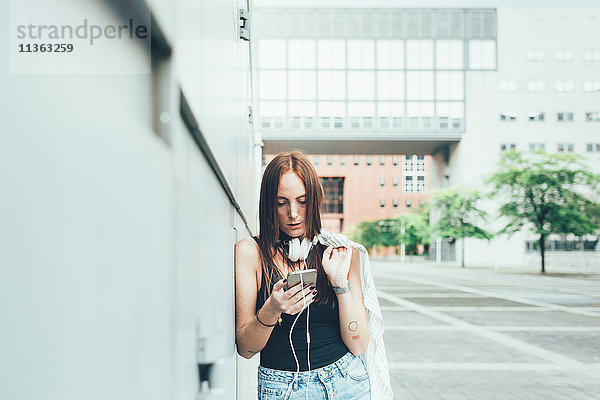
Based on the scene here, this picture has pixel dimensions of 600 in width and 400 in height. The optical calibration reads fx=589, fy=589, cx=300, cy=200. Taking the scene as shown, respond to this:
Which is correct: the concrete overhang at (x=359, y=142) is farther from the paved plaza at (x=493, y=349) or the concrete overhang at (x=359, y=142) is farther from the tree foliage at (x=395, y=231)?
the paved plaza at (x=493, y=349)

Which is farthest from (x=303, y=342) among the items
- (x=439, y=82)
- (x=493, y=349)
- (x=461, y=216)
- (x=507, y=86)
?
(x=507, y=86)

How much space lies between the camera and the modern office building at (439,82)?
49.8 m

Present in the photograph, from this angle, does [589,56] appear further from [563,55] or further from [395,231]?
[395,231]

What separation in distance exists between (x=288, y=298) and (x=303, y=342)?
0.34 m

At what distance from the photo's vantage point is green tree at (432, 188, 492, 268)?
43562 mm

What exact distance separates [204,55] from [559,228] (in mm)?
33877

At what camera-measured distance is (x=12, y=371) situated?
1.39 feet

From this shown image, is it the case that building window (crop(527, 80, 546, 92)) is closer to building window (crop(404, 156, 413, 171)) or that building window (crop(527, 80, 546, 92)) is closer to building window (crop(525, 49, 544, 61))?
building window (crop(525, 49, 544, 61))

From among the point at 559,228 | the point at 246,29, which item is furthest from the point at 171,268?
the point at 559,228

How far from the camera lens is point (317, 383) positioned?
6.69 feet

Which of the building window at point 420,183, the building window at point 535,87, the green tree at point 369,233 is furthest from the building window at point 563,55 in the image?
the building window at point 420,183

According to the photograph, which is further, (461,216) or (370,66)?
(370,66)

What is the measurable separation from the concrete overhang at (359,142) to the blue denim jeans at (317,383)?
45.0 m

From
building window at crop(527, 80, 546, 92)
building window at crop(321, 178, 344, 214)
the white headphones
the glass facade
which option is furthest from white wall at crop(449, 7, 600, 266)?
building window at crop(321, 178, 344, 214)
